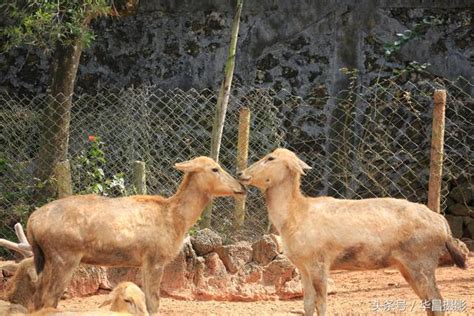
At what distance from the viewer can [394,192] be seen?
1352 centimetres

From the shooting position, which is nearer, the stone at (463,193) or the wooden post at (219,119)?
the wooden post at (219,119)

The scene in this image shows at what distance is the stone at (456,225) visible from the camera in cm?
1347

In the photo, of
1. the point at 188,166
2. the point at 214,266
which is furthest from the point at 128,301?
the point at 214,266

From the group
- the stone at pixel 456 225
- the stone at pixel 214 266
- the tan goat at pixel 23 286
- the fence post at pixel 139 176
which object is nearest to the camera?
the tan goat at pixel 23 286

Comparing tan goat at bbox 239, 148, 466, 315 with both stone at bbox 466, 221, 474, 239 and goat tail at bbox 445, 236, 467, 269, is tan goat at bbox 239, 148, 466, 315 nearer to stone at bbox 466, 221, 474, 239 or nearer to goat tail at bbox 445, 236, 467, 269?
goat tail at bbox 445, 236, 467, 269

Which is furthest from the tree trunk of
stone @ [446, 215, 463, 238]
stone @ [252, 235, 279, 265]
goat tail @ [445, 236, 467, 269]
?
stone @ [446, 215, 463, 238]

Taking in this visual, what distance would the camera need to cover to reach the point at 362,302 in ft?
34.0

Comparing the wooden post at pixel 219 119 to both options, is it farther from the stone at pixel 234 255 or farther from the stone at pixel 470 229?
the stone at pixel 470 229

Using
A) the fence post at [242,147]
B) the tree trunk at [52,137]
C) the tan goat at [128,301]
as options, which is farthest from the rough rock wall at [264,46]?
the tan goat at [128,301]

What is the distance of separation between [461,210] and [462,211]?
18 millimetres

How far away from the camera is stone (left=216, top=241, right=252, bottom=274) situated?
431 inches

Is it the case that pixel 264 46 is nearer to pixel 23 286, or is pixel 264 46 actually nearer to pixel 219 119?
pixel 219 119

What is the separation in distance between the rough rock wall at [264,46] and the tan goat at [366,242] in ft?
15.7

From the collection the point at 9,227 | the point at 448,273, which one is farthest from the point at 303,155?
the point at 9,227
